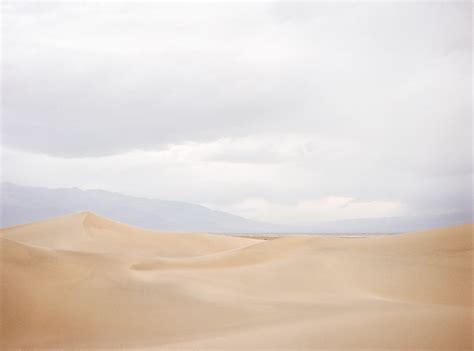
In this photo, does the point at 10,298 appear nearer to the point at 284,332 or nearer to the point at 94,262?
the point at 94,262

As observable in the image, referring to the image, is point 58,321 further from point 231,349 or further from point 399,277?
point 399,277

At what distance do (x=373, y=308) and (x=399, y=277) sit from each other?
143 cm

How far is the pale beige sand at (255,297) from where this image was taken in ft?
13.8

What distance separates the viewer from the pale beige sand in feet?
13.8

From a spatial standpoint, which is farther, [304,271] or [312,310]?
[304,271]

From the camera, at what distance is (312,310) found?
5.06 metres

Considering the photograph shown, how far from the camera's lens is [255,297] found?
5.74 metres

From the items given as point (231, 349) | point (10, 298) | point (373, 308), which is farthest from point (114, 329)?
point (373, 308)

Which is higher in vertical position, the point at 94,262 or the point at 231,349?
the point at 94,262

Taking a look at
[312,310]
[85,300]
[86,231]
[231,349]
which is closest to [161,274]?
[85,300]

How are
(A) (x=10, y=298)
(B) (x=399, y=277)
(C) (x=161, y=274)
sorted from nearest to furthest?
(A) (x=10, y=298), (B) (x=399, y=277), (C) (x=161, y=274)

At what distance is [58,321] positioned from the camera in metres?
5.06

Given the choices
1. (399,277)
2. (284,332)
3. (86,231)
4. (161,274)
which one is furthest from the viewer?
(86,231)

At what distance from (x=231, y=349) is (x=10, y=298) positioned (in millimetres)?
2457
